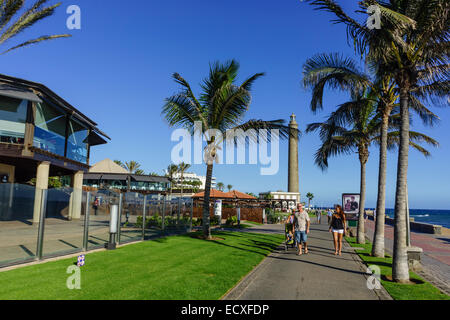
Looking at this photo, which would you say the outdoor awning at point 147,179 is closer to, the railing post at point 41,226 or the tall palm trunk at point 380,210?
the railing post at point 41,226

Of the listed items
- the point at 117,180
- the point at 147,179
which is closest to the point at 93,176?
the point at 117,180

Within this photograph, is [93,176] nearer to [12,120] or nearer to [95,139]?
[95,139]

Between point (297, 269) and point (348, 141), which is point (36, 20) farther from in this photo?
point (348, 141)

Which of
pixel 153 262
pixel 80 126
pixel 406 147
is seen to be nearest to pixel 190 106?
pixel 153 262

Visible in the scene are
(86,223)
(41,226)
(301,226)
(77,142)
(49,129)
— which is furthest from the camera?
(77,142)

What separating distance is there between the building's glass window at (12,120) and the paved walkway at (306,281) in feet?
50.7

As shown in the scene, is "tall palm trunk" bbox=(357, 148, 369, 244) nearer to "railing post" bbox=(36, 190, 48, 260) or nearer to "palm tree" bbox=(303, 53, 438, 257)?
"palm tree" bbox=(303, 53, 438, 257)

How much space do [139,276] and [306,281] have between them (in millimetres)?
3802

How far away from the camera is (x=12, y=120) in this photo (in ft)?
60.1

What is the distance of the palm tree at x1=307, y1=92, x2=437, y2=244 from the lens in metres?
15.1

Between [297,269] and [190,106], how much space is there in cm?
896

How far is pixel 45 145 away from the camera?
792 inches
